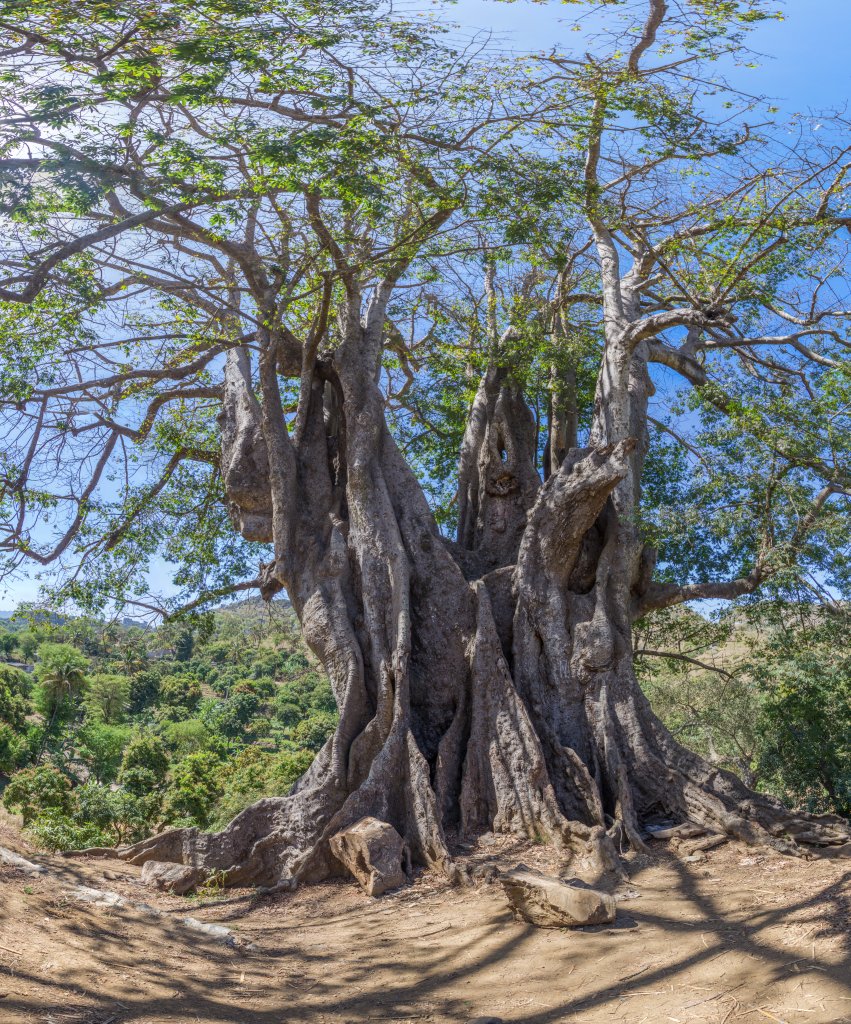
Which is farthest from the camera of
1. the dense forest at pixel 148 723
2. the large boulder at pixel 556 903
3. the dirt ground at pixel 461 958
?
the dense forest at pixel 148 723

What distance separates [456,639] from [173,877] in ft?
10.1

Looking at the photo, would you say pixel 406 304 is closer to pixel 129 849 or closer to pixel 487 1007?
pixel 129 849

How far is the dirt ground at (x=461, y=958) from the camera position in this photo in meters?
3.39

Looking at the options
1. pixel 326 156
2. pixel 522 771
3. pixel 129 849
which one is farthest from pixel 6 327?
pixel 522 771

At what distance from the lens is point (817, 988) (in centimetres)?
330

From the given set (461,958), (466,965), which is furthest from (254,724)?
(466,965)

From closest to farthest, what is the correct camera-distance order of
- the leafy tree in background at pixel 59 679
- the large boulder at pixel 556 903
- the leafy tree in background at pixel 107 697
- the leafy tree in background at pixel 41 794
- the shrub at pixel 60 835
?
the large boulder at pixel 556 903 < the shrub at pixel 60 835 < the leafy tree in background at pixel 41 794 < the leafy tree in background at pixel 59 679 < the leafy tree in background at pixel 107 697

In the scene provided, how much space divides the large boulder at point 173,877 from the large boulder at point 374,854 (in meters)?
1.18

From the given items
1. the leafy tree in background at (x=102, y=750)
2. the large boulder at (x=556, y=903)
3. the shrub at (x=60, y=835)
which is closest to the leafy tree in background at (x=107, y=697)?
the leafy tree in background at (x=102, y=750)

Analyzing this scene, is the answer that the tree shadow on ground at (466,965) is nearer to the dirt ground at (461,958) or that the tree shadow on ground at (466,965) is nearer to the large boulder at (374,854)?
the dirt ground at (461,958)

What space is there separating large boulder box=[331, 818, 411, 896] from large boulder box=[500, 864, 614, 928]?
147cm

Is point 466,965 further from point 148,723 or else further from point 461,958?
point 148,723

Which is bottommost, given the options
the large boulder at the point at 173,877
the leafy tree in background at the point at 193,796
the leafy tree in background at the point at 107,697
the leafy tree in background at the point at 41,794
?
the leafy tree in background at the point at 193,796

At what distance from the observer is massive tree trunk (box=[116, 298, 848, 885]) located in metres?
6.60
